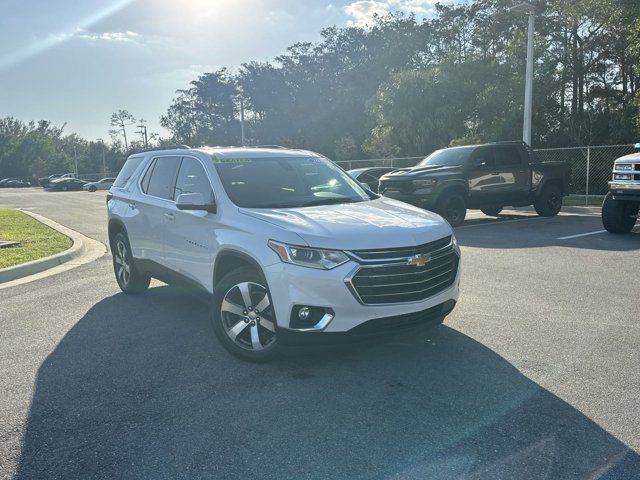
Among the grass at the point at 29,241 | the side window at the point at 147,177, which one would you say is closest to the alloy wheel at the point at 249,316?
the side window at the point at 147,177

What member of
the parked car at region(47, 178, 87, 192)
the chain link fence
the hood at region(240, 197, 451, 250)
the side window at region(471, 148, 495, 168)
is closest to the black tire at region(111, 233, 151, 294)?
the hood at region(240, 197, 451, 250)

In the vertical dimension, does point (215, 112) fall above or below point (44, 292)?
above

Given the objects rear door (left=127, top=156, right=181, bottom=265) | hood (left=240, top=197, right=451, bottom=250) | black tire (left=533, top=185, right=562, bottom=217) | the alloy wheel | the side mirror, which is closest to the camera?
hood (left=240, top=197, right=451, bottom=250)

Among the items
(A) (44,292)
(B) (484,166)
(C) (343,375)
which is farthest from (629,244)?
(A) (44,292)

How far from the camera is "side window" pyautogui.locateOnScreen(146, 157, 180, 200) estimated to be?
5809 mm

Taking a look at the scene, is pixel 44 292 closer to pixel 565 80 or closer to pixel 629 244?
pixel 629 244

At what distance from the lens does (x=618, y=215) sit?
10.8 meters

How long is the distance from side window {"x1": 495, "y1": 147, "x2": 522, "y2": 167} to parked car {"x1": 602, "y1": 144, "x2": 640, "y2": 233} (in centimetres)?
330

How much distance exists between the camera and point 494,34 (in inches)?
1578

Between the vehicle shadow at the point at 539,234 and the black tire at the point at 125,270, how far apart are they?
5.99 metres

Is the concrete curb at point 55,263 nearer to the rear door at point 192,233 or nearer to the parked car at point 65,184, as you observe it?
the rear door at point 192,233

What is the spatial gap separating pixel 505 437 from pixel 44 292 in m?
6.15

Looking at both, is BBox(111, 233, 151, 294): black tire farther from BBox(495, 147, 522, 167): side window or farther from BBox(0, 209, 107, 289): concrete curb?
BBox(495, 147, 522, 167): side window

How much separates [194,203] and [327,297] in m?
1.60
